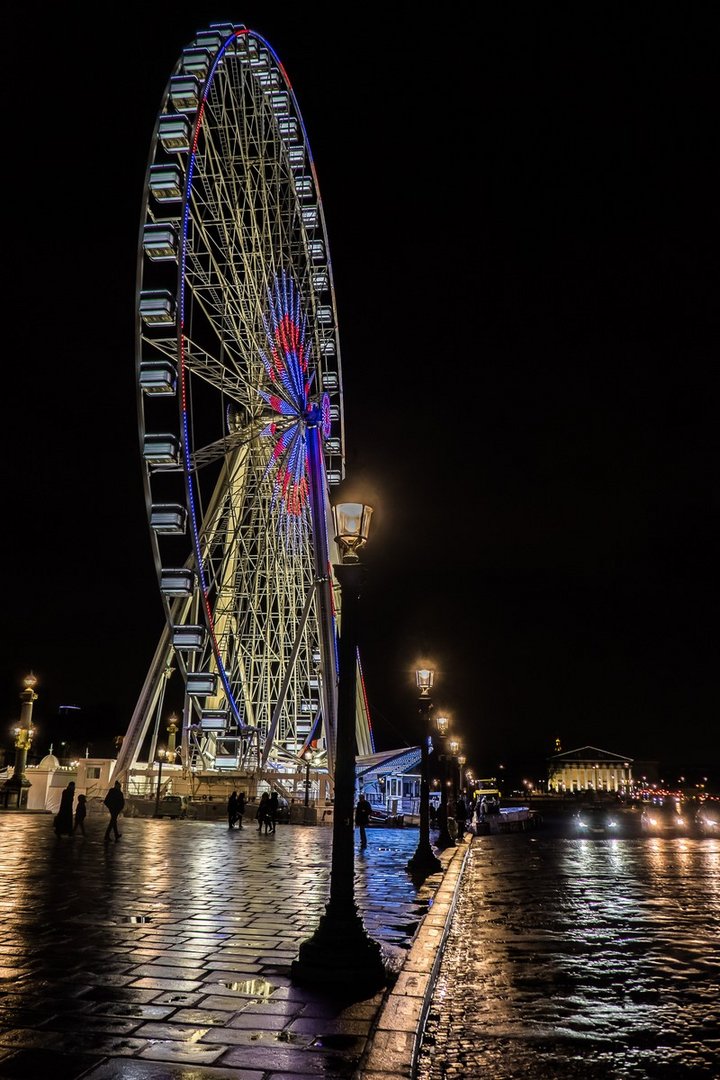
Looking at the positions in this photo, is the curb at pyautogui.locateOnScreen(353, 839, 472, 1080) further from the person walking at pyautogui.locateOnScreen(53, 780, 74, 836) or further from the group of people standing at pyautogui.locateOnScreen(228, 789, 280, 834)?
the group of people standing at pyautogui.locateOnScreen(228, 789, 280, 834)

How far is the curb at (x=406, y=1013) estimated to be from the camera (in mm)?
5262

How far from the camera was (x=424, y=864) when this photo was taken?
709 inches

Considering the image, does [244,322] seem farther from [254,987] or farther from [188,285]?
[254,987]

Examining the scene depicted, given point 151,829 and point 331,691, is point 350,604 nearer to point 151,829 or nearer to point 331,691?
point 151,829

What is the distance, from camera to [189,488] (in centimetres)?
2745

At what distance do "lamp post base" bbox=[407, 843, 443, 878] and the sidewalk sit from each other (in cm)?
90

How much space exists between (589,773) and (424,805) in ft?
591

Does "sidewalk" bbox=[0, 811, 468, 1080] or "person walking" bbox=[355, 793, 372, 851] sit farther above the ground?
"person walking" bbox=[355, 793, 372, 851]

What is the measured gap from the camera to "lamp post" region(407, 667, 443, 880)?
707 inches

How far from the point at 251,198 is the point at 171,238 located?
6889 mm

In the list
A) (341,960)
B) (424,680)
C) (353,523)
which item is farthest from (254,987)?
(424,680)

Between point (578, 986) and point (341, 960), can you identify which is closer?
point (341, 960)

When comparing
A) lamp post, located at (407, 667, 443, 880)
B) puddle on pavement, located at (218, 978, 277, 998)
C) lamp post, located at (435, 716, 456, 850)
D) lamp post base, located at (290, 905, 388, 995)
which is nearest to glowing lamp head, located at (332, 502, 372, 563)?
lamp post base, located at (290, 905, 388, 995)

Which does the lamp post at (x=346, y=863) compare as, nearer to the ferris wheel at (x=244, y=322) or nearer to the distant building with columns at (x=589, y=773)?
the ferris wheel at (x=244, y=322)
